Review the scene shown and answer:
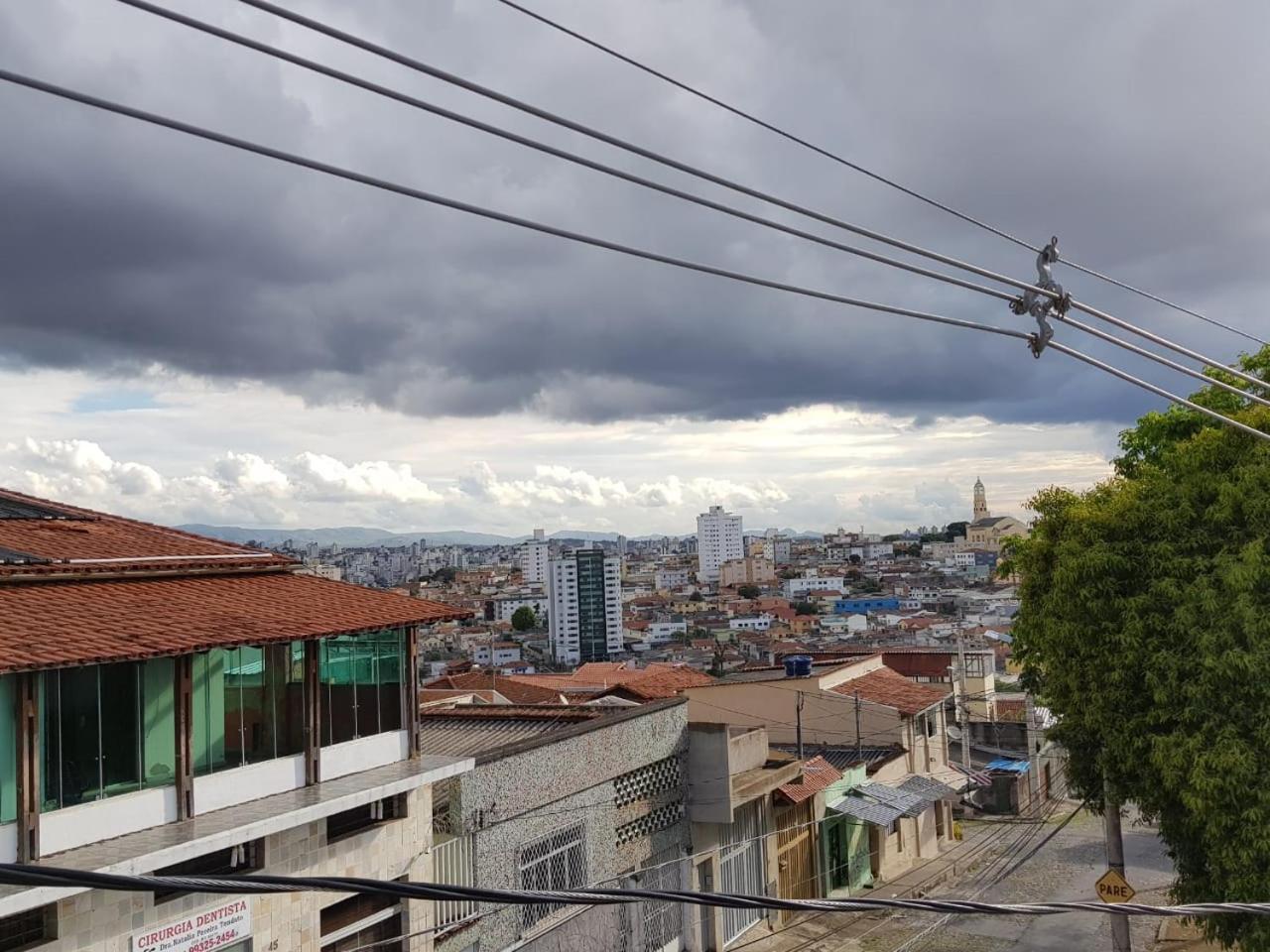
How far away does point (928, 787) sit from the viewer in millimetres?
27562

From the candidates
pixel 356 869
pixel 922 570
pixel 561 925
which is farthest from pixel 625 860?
pixel 922 570

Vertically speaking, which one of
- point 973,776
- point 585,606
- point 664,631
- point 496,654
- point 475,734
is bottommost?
point 496,654

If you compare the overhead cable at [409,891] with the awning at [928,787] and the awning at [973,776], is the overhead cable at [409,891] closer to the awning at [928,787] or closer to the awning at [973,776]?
the awning at [928,787]

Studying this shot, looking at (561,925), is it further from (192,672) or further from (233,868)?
(192,672)

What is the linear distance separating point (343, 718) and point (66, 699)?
365 cm

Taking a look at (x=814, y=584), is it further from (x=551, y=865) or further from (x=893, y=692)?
(x=551, y=865)

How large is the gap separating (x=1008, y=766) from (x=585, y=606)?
112671mm

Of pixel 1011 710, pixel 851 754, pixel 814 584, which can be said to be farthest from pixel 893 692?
pixel 814 584

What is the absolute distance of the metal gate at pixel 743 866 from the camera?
66.7 ft

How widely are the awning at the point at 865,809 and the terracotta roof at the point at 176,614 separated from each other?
13.1 meters

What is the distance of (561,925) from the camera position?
15672mm

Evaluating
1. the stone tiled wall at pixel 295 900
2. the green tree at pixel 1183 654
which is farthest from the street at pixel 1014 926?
the stone tiled wall at pixel 295 900

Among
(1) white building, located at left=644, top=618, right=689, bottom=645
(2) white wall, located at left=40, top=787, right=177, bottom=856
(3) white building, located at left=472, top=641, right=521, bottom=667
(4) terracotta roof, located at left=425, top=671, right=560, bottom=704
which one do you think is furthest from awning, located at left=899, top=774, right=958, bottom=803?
(1) white building, located at left=644, top=618, right=689, bottom=645

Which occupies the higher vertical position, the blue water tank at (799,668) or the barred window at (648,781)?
the blue water tank at (799,668)
